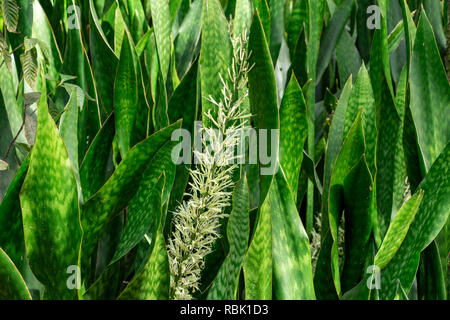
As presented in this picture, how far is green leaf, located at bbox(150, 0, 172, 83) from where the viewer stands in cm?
73

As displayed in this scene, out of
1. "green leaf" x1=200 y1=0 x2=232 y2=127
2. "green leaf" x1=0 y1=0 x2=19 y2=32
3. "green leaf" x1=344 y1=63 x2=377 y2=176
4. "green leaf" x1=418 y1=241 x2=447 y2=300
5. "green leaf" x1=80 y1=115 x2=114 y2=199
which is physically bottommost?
"green leaf" x1=418 y1=241 x2=447 y2=300

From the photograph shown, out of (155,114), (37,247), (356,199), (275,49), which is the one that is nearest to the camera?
(37,247)

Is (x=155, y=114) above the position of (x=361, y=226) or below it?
above

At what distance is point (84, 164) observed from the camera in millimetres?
625

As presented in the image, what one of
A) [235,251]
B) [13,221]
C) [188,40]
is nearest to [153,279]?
[235,251]

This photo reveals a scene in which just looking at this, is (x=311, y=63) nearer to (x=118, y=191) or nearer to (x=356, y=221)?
(x=356, y=221)

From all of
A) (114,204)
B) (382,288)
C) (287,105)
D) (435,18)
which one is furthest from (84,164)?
(435,18)

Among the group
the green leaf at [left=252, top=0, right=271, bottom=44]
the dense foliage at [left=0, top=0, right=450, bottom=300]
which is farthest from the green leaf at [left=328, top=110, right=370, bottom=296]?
the green leaf at [left=252, top=0, right=271, bottom=44]

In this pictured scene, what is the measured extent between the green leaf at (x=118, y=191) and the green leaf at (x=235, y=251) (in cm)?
10

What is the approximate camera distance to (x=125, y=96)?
0.68 metres

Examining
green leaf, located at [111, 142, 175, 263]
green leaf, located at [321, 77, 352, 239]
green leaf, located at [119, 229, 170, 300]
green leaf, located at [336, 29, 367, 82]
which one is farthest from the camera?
green leaf, located at [336, 29, 367, 82]

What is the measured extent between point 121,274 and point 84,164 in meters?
0.14

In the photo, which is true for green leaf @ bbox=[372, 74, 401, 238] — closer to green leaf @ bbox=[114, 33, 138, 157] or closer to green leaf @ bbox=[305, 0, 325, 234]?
green leaf @ bbox=[305, 0, 325, 234]
